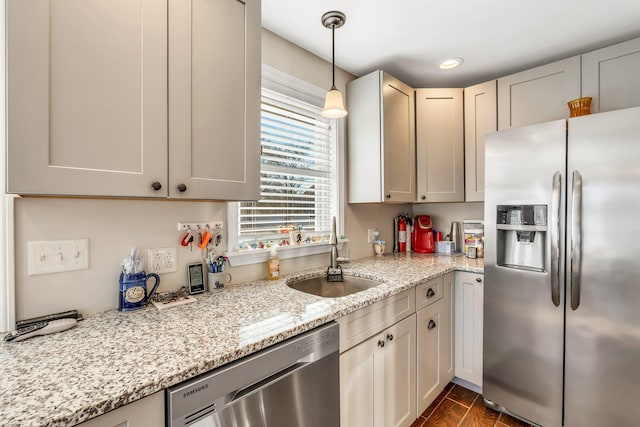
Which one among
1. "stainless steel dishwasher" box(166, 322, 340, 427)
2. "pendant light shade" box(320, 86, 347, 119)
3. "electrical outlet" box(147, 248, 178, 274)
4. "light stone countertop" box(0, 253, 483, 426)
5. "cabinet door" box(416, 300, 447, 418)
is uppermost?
"pendant light shade" box(320, 86, 347, 119)

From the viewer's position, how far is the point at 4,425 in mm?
547

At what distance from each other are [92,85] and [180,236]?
71cm

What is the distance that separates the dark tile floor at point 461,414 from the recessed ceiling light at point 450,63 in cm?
240

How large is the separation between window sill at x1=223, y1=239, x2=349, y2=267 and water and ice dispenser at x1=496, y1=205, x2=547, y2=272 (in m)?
1.01

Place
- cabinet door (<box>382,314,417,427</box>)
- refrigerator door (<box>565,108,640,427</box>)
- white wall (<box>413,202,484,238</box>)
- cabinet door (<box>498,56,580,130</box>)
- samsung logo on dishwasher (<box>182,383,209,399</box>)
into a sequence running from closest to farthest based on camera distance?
samsung logo on dishwasher (<box>182,383,209,399</box>), refrigerator door (<box>565,108,640,427</box>), cabinet door (<box>382,314,417,427</box>), cabinet door (<box>498,56,580,130</box>), white wall (<box>413,202,484,238</box>)

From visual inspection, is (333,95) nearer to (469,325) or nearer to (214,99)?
(214,99)

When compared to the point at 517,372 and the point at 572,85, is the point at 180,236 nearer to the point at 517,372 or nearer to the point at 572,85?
the point at 517,372

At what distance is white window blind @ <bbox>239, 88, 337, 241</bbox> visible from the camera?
1.79 metres

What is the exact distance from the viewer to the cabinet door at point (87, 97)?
783 millimetres

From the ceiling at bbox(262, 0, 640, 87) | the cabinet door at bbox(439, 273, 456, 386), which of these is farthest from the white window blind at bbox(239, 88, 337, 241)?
the cabinet door at bbox(439, 273, 456, 386)

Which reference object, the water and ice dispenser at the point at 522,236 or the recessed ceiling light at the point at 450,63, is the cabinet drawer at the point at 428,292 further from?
the recessed ceiling light at the point at 450,63

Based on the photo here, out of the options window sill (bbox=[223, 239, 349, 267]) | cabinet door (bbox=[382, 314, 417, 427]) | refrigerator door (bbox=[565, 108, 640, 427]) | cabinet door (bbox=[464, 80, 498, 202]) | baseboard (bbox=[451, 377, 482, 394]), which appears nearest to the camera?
refrigerator door (bbox=[565, 108, 640, 427])

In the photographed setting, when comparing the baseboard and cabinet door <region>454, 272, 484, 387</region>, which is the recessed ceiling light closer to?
cabinet door <region>454, 272, 484, 387</region>

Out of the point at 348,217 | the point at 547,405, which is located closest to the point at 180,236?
the point at 348,217
